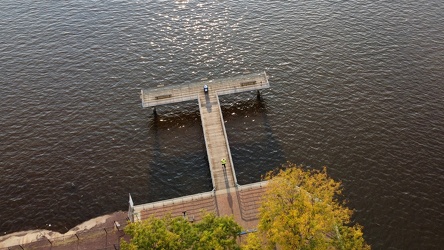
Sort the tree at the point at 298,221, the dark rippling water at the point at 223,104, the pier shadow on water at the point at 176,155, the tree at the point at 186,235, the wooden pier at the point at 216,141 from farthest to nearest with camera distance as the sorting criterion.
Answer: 1. the pier shadow on water at the point at 176,155
2. the dark rippling water at the point at 223,104
3. the wooden pier at the point at 216,141
4. the tree at the point at 298,221
5. the tree at the point at 186,235

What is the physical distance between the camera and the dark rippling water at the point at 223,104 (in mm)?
71625

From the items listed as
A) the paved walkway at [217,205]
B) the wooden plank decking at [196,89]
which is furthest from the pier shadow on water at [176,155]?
the paved walkway at [217,205]

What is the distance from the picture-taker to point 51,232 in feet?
221

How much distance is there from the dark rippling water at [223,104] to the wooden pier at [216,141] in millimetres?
3372

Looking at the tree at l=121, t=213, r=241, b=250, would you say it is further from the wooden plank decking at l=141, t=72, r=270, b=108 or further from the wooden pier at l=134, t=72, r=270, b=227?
the wooden plank decking at l=141, t=72, r=270, b=108

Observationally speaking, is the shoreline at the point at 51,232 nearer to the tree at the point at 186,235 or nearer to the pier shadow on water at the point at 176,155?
the pier shadow on water at the point at 176,155

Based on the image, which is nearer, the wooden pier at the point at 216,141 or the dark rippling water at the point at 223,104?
the wooden pier at the point at 216,141

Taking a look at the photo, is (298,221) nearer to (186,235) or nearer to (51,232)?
(186,235)

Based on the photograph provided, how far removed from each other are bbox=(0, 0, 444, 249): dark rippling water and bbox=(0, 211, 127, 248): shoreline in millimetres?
1464

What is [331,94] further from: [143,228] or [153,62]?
[143,228]

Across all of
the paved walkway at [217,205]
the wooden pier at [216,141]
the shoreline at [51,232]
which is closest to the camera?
the paved walkway at [217,205]

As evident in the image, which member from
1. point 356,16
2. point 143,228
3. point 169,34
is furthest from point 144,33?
point 143,228

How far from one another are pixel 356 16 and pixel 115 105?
6246 centimetres

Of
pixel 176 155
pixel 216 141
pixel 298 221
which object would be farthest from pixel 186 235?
pixel 176 155
